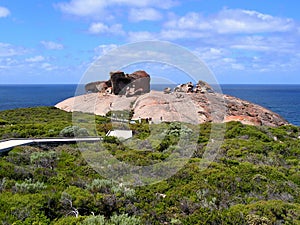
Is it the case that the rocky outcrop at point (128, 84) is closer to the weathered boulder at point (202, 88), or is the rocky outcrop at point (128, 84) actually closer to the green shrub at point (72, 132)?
the weathered boulder at point (202, 88)

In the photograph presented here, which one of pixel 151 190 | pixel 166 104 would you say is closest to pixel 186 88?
pixel 166 104

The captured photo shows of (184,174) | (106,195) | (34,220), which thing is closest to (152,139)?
(184,174)

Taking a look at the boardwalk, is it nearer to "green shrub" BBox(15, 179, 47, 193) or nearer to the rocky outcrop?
"green shrub" BBox(15, 179, 47, 193)

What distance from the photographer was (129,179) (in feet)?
43.5

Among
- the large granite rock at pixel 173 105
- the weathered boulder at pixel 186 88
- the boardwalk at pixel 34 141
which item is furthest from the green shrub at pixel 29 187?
the weathered boulder at pixel 186 88

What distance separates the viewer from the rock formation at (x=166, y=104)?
115 ft

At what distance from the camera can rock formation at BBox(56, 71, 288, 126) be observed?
115 feet

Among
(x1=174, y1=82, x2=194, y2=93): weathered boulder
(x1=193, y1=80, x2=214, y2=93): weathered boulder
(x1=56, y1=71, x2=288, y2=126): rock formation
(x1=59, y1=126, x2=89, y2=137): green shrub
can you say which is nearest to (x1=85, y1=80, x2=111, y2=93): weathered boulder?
(x1=56, y1=71, x2=288, y2=126): rock formation

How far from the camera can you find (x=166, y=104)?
37.0 metres

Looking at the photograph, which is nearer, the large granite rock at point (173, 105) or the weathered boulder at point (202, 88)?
the large granite rock at point (173, 105)

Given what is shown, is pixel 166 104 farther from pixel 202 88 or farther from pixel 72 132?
pixel 72 132

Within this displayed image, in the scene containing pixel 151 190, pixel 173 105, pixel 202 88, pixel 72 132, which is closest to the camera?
pixel 151 190

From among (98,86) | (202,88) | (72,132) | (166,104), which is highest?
(98,86)

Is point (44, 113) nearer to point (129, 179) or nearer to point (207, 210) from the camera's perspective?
point (129, 179)
